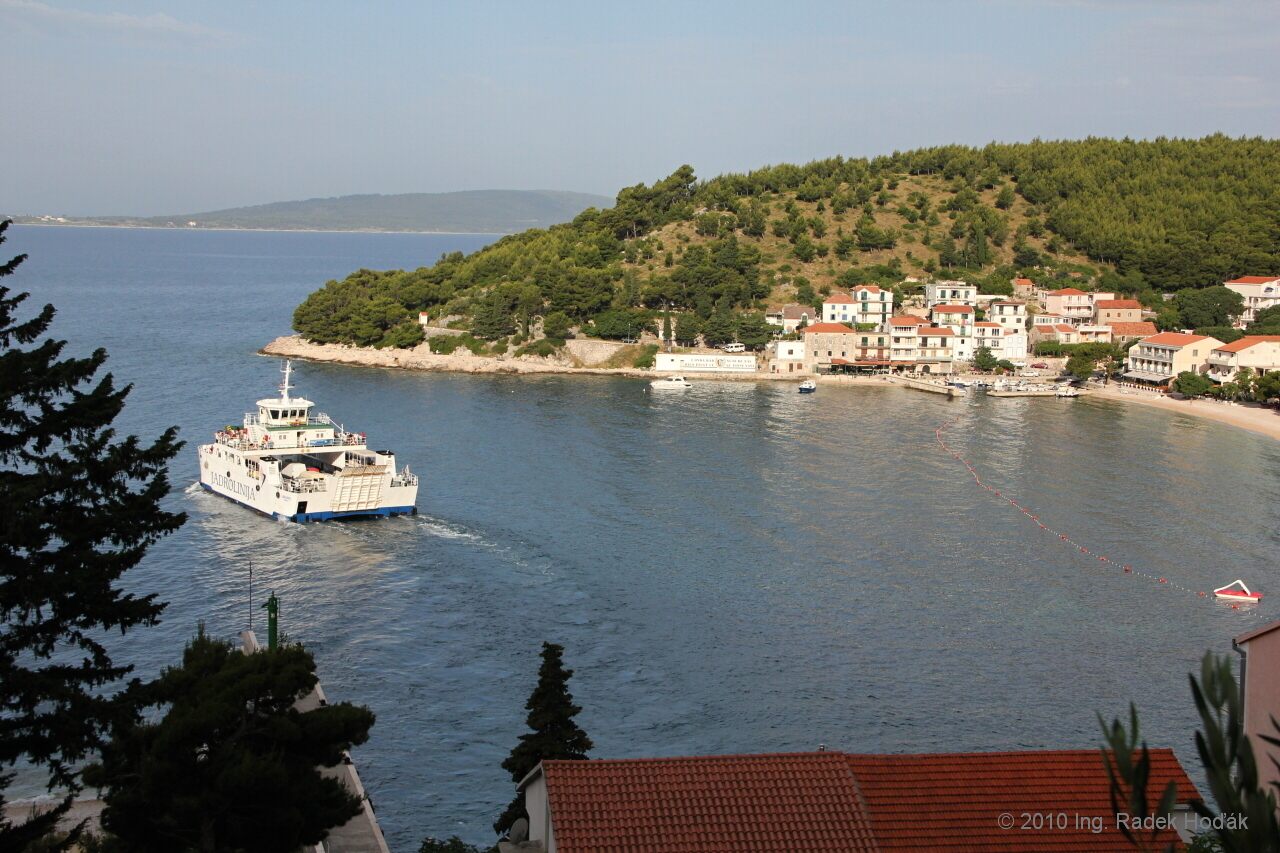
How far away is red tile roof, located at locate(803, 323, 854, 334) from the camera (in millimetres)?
60375

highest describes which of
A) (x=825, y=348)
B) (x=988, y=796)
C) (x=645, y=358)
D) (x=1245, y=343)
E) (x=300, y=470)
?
(x=1245, y=343)

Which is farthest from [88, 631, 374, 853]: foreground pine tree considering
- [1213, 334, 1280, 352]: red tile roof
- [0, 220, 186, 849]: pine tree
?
[1213, 334, 1280, 352]: red tile roof

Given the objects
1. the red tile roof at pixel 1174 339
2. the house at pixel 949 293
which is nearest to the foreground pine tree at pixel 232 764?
the red tile roof at pixel 1174 339

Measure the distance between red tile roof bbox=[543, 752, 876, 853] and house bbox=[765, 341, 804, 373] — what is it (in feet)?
166

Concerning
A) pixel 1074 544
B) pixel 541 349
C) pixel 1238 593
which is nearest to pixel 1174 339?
pixel 541 349

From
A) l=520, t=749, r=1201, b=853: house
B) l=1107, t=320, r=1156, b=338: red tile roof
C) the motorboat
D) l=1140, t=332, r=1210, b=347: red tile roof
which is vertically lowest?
l=520, t=749, r=1201, b=853: house

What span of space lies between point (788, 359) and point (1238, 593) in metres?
37.9

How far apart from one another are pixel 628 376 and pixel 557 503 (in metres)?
28.8

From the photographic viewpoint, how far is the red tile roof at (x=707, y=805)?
8.88 m

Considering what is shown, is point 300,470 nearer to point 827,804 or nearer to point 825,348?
point 827,804

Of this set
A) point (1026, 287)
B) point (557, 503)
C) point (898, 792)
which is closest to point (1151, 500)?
point (557, 503)

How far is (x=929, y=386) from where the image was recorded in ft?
184

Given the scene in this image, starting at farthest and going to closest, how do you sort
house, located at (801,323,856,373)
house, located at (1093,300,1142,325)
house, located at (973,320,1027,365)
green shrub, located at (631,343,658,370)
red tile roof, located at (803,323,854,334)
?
house, located at (1093,300,1142,325) < house, located at (973,320,1027,365) < red tile roof, located at (803,323,854,334) < house, located at (801,323,856,373) < green shrub, located at (631,343,658,370)

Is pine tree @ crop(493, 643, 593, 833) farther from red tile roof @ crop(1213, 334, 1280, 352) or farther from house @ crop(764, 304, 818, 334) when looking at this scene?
house @ crop(764, 304, 818, 334)
